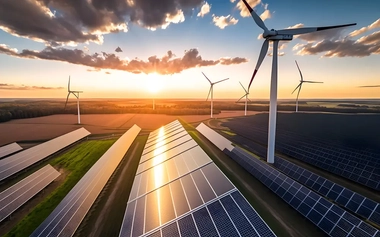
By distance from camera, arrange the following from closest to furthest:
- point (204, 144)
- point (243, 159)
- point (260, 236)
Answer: point (260, 236) → point (243, 159) → point (204, 144)

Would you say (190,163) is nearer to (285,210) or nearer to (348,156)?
(285,210)

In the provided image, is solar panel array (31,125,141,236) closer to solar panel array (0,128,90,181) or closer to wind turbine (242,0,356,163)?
solar panel array (0,128,90,181)

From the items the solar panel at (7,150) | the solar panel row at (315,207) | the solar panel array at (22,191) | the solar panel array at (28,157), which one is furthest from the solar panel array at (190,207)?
the solar panel at (7,150)

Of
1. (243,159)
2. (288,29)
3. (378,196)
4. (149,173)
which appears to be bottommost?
(378,196)

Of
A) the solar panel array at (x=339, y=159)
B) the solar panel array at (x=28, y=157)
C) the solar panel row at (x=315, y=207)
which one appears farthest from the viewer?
the solar panel array at (x=28, y=157)

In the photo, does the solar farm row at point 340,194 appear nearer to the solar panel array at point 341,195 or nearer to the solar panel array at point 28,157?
the solar panel array at point 341,195

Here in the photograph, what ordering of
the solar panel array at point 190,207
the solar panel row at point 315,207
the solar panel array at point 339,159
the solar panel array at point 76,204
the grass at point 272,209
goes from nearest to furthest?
the solar panel array at point 190,207
the solar panel row at point 315,207
the solar panel array at point 76,204
the grass at point 272,209
the solar panel array at point 339,159

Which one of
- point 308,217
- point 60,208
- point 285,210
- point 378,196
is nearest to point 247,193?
point 285,210
